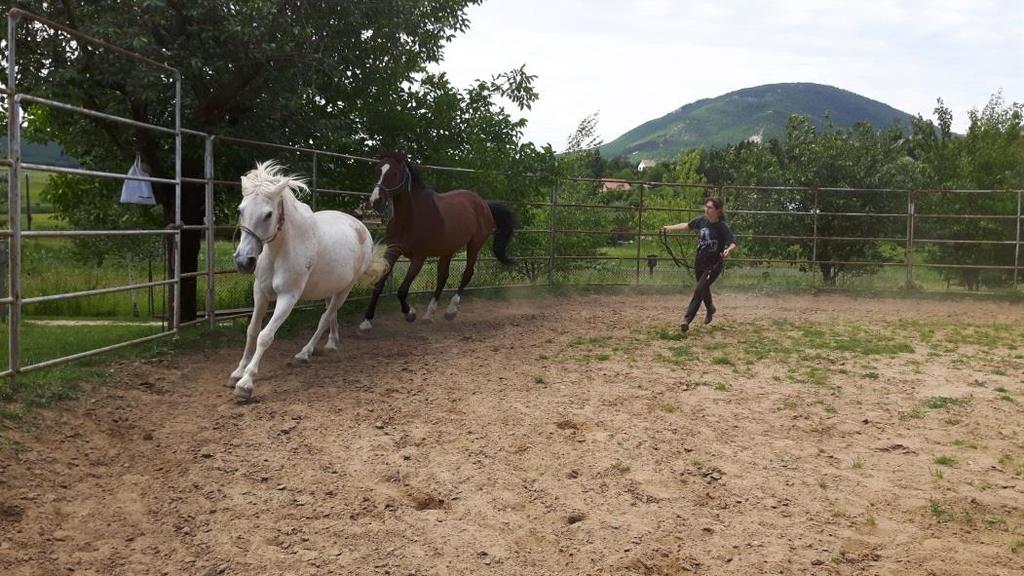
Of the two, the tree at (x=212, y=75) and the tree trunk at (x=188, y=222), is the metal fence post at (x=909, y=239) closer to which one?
the tree at (x=212, y=75)

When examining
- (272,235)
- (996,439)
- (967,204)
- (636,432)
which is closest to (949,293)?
(967,204)

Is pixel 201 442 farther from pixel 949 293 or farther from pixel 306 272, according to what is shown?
pixel 949 293

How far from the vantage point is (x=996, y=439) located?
4.82 m

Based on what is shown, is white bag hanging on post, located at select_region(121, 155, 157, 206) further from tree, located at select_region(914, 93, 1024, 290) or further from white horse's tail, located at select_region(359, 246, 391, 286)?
tree, located at select_region(914, 93, 1024, 290)

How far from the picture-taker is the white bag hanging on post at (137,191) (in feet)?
22.9

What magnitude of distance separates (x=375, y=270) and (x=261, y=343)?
2.18 meters

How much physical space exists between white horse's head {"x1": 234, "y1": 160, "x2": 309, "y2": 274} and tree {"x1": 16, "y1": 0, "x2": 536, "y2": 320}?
2578mm

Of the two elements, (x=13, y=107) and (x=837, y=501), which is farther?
(x=13, y=107)

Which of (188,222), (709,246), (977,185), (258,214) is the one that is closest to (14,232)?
(258,214)

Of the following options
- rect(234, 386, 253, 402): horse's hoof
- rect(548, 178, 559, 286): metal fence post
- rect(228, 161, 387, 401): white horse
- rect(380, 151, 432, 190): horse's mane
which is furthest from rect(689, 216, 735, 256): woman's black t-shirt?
rect(234, 386, 253, 402): horse's hoof

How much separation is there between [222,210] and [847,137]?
43.4 ft

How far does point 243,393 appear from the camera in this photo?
5.23 meters

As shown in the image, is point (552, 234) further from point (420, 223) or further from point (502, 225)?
point (420, 223)

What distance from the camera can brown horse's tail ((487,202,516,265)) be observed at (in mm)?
11094
